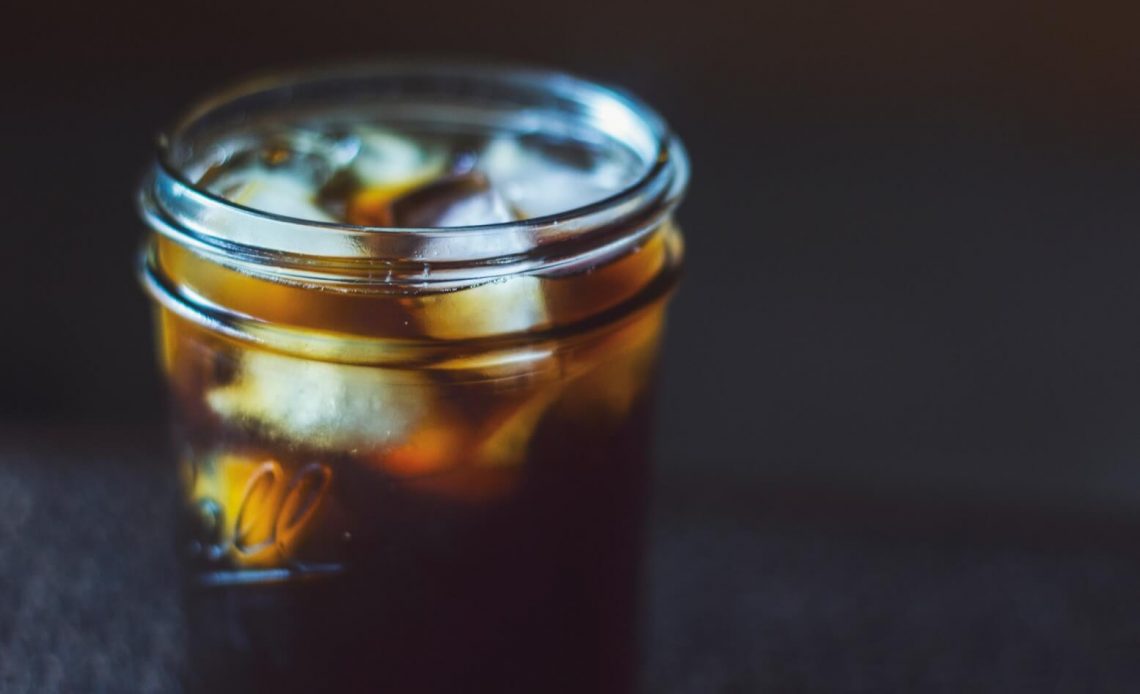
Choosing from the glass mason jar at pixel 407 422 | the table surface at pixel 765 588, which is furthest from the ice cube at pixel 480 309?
the table surface at pixel 765 588

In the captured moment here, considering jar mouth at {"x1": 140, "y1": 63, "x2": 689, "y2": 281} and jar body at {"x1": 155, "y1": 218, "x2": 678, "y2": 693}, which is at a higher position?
jar mouth at {"x1": 140, "y1": 63, "x2": 689, "y2": 281}

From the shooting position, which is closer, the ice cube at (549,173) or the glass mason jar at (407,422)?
the glass mason jar at (407,422)

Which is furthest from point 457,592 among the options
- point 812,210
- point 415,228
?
point 812,210

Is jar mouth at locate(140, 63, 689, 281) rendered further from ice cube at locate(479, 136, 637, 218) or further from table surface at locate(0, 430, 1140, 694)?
table surface at locate(0, 430, 1140, 694)

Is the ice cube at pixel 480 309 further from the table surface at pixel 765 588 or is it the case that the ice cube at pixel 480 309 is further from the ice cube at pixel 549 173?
A: the table surface at pixel 765 588

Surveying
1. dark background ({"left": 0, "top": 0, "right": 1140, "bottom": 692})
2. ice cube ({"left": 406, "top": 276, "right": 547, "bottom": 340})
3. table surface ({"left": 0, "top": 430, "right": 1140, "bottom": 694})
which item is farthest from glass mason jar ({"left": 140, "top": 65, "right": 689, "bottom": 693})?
dark background ({"left": 0, "top": 0, "right": 1140, "bottom": 692})

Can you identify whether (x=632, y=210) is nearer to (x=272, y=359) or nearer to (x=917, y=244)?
(x=272, y=359)
